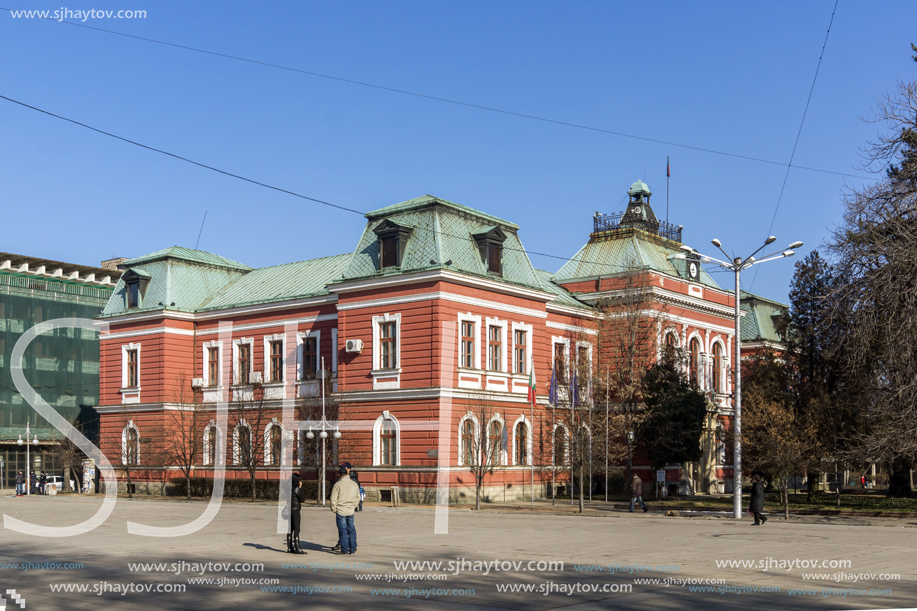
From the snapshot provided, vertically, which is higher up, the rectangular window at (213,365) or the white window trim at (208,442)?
the rectangular window at (213,365)

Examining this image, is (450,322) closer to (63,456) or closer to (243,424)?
(243,424)

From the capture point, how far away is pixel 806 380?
49.1 meters

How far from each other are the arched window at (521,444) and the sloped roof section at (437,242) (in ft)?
24.3

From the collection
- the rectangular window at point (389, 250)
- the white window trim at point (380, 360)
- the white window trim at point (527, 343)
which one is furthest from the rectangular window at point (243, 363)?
the white window trim at point (527, 343)

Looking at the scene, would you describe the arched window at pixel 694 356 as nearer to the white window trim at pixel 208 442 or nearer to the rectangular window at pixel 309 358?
the rectangular window at pixel 309 358

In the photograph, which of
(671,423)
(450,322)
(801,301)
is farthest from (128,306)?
(801,301)

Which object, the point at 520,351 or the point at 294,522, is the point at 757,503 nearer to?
the point at 294,522

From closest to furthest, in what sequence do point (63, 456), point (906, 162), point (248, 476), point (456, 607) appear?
point (456, 607), point (906, 162), point (248, 476), point (63, 456)

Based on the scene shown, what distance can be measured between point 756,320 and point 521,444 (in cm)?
3630

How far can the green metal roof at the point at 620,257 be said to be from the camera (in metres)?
57.4

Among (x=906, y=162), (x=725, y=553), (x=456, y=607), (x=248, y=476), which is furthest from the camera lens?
(x=248, y=476)

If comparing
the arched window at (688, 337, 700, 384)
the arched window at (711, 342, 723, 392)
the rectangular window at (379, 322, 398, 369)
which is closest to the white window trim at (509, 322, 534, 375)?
the rectangular window at (379, 322, 398, 369)

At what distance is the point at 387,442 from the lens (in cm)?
4544

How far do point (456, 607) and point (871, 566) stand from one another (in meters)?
9.23
